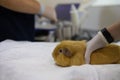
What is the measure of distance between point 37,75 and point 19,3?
0.48 m

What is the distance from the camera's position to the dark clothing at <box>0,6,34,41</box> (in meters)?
Result: 0.92

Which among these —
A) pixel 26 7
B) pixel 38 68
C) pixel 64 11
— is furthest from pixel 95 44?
pixel 64 11

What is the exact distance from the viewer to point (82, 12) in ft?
6.65

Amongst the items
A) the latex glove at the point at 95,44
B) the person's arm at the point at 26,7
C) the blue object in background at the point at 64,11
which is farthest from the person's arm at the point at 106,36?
the blue object in background at the point at 64,11

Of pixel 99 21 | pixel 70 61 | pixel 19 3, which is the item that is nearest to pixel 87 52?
pixel 70 61

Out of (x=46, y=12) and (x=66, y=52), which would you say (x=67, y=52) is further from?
(x=46, y=12)

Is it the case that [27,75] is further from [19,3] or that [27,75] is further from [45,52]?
[19,3]

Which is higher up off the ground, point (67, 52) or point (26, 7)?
point (26, 7)

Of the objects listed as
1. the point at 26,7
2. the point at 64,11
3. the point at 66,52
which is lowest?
the point at 64,11

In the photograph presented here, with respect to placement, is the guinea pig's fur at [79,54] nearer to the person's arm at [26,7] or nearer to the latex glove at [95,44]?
the latex glove at [95,44]

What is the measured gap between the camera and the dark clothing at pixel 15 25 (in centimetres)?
92

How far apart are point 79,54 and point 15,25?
0.47 meters

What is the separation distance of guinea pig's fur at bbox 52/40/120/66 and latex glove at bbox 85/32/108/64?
0.5 inches

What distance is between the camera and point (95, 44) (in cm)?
57
